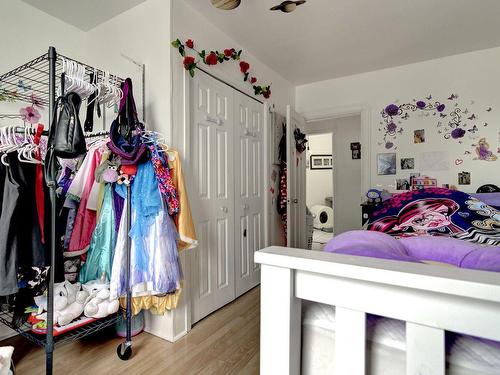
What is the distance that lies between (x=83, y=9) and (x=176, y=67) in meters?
0.90

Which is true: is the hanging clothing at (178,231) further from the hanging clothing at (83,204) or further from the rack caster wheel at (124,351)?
the hanging clothing at (83,204)

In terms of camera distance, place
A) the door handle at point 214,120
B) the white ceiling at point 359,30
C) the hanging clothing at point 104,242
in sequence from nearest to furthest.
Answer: the hanging clothing at point 104,242, the white ceiling at point 359,30, the door handle at point 214,120

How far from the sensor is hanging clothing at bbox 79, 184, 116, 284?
1601 mm

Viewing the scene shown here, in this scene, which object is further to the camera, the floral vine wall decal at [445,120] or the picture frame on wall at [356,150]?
the picture frame on wall at [356,150]

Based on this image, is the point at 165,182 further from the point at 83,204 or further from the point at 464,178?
the point at 464,178

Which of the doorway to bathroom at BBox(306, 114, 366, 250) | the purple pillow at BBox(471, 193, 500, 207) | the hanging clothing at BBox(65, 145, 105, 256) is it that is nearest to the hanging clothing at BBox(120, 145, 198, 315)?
the hanging clothing at BBox(65, 145, 105, 256)

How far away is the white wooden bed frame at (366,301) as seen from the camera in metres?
0.46

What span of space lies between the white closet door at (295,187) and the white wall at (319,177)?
2.54m

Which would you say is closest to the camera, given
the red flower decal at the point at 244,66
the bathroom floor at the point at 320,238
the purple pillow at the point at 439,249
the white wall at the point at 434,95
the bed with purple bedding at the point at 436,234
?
the bed with purple bedding at the point at 436,234

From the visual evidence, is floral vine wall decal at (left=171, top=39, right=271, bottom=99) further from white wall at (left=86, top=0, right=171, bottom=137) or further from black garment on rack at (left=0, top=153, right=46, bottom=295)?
black garment on rack at (left=0, top=153, right=46, bottom=295)

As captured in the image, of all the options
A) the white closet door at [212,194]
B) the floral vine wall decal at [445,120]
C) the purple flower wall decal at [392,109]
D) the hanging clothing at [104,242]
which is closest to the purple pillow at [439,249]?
the white closet door at [212,194]

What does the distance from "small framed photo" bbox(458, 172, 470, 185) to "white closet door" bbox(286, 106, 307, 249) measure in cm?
166

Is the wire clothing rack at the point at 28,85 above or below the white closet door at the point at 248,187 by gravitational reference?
above

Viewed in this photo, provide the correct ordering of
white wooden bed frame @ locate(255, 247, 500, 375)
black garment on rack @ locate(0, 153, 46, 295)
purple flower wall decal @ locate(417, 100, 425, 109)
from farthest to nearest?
purple flower wall decal @ locate(417, 100, 425, 109)
black garment on rack @ locate(0, 153, 46, 295)
white wooden bed frame @ locate(255, 247, 500, 375)
